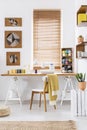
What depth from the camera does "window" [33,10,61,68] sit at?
671 cm

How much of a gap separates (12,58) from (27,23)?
90 centimetres

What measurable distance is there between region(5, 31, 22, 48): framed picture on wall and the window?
1.21 ft

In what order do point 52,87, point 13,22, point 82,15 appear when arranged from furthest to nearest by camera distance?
point 13,22 < point 52,87 < point 82,15

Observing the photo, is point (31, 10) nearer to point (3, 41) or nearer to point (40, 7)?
point (40, 7)

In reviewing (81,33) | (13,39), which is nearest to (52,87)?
(81,33)

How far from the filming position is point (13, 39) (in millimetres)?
6664

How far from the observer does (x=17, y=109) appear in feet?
18.8

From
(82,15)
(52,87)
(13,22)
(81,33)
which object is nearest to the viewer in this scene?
(82,15)

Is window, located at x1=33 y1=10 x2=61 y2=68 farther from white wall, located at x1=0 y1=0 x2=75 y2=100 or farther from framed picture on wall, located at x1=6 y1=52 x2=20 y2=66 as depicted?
framed picture on wall, located at x1=6 y1=52 x2=20 y2=66

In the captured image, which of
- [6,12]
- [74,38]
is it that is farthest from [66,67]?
[6,12]

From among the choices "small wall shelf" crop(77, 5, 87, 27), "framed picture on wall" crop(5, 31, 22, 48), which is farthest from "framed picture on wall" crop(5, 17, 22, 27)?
"small wall shelf" crop(77, 5, 87, 27)

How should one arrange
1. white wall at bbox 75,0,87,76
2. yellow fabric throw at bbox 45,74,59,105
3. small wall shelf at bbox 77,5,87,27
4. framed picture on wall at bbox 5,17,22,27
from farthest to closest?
framed picture on wall at bbox 5,17,22,27 < white wall at bbox 75,0,87,76 < yellow fabric throw at bbox 45,74,59,105 < small wall shelf at bbox 77,5,87,27

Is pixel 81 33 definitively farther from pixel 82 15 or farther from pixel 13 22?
pixel 13 22

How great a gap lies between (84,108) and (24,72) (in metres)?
1.91
